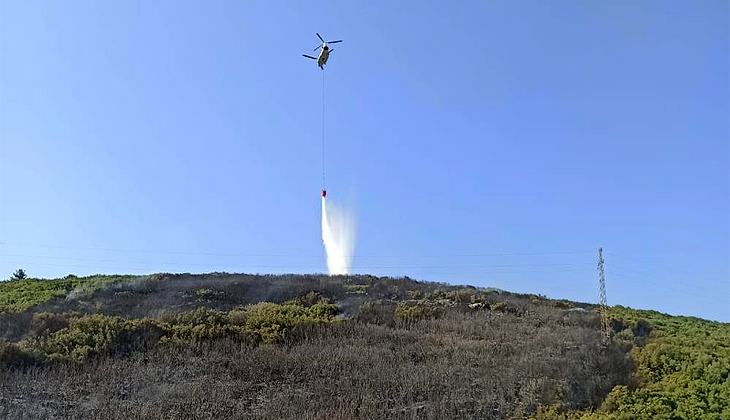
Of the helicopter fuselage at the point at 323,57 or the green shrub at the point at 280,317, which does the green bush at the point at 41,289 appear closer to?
the green shrub at the point at 280,317

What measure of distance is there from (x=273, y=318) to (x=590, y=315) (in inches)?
419

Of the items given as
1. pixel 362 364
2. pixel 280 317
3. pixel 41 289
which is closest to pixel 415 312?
pixel 280 317

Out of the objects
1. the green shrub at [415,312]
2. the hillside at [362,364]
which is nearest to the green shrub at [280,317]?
the hillside at [362,364]

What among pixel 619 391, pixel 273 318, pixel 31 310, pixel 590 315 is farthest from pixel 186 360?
pixel 590 315

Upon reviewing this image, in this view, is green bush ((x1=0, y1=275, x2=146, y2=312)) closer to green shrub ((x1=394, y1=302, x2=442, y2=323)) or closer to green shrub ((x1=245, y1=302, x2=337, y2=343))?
green shrub ((x1=245, y1=302, x2=337, y2=343))

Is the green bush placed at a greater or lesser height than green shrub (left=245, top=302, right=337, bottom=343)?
greater

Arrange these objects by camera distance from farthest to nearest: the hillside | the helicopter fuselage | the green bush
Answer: the green bush
the helicopter fuselage
the hillside

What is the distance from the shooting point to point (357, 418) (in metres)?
10.7

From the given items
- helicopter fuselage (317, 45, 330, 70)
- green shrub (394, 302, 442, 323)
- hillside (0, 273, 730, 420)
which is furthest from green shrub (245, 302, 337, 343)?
helicopter fuselage (317, 45, 330, 70)

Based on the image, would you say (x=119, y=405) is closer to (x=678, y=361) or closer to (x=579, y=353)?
(x=579, y=353)

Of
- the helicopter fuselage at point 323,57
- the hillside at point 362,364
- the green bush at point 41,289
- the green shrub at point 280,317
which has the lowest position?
the hillside at point 362,364

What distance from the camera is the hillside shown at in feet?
36.8

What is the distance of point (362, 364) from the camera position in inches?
564

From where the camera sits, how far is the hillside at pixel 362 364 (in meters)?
11.2
